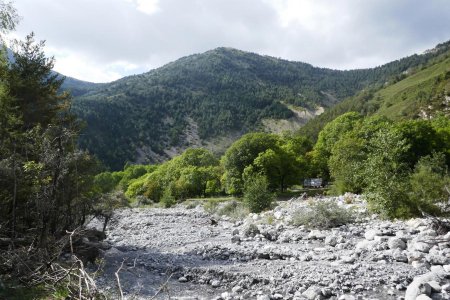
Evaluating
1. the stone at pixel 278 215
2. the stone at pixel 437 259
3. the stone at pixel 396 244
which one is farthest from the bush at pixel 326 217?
the stone at pixel 437 259

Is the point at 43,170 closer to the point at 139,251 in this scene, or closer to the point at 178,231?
the point at 139,251

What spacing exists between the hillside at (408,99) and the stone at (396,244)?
110 meters

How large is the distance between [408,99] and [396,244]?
139738mm

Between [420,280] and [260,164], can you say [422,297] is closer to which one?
[420,280]

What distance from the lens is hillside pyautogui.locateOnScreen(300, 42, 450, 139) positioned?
119m

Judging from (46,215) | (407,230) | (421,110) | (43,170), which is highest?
(421,110)

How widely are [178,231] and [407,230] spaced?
16518mm

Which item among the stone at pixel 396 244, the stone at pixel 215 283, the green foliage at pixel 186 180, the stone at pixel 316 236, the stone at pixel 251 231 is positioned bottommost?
the green foliage at pixel 186 180

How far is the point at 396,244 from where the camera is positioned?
14.2 meters

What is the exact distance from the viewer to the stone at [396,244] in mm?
14095

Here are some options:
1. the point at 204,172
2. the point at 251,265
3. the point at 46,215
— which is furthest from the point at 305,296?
the point at 204,172

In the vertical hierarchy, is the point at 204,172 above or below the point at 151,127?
below

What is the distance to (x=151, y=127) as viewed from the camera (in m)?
193

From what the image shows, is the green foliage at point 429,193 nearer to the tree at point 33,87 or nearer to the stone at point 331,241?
the stone at point 331,241
